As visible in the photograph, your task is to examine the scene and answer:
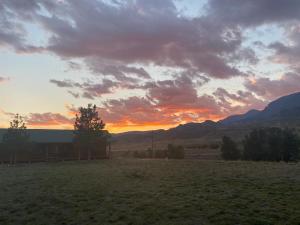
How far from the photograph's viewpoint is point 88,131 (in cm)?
6988

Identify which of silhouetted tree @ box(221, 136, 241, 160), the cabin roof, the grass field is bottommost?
the grass field

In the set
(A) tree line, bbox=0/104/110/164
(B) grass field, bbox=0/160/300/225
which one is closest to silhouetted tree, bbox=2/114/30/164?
(A) tree line, bbox=0/104/110/164

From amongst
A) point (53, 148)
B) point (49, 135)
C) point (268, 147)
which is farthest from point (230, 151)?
point (49, 135)

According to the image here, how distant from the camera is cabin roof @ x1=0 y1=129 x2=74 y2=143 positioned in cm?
7456

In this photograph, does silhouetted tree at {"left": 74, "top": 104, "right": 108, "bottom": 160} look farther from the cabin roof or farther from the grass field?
the grass field

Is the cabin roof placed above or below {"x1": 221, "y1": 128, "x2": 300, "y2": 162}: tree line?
above

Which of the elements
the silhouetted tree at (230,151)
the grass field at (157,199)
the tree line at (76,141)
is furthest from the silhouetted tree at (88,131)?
the grass field at (157,199)

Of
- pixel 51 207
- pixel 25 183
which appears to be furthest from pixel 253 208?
pixel 25 183

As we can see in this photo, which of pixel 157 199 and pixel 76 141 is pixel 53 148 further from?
pixel 157 199

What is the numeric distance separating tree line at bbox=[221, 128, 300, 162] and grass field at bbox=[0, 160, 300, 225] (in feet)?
119

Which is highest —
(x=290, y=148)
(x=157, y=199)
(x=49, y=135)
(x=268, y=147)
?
(x=49, y=135)

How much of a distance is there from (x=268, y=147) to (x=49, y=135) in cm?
4182

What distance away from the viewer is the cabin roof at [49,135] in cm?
7456

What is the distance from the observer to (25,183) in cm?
3544
